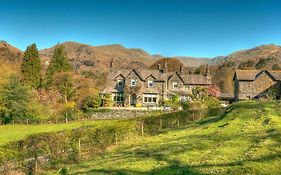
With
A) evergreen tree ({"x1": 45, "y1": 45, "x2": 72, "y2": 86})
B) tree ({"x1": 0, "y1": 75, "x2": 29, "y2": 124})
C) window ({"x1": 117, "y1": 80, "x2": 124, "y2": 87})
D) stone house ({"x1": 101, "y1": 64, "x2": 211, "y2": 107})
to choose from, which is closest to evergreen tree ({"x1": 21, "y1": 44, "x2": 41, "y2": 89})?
evergreen tree ({"x1": 45, "y1": 45, "x2": 72, "y2": 86})

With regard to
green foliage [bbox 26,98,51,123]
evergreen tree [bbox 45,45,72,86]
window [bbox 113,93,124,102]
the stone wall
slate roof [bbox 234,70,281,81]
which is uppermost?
evergreen tree [bbox 45,45,72,86]

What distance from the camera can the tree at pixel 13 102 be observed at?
175ft

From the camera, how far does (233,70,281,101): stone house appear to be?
71.9 m

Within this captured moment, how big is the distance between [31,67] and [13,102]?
97.4ft

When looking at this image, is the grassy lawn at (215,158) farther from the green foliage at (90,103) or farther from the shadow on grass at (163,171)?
the green foliage at (90,103)

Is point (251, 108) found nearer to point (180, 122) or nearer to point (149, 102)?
point (180, 122)

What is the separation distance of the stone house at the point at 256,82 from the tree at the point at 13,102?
42632mm

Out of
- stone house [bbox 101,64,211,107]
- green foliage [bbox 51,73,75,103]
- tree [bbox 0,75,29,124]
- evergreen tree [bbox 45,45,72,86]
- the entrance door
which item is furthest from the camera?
evergreen tree [bbox 45,45,72,86]

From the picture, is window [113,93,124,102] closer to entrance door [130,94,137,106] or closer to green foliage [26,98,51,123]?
entrance door [130,94,137,106]

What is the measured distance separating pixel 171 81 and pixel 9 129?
4135 cm

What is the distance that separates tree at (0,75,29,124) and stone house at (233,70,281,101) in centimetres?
4263

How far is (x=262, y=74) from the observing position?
2867 inches

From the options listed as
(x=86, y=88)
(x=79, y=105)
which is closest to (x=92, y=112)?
(x=79, y=105)

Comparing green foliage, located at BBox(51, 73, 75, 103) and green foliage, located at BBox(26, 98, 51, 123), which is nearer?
green foliage, located at BBox(26, 98, 51, 123)
